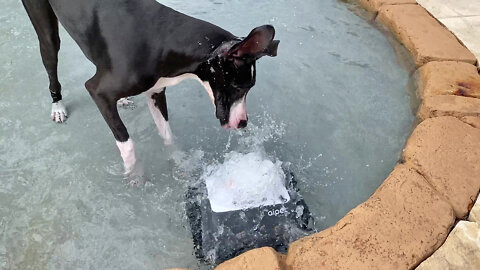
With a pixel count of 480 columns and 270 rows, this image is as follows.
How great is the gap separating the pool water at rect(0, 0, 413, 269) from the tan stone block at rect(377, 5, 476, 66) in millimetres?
155

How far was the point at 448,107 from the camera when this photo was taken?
2.79 metres

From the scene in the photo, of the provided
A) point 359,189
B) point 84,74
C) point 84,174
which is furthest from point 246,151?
point 84,74

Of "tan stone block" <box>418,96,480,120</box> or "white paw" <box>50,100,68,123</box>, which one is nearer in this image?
"tan stone block" <box>418,96,480,120</box>

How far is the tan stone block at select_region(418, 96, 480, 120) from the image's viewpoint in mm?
2743

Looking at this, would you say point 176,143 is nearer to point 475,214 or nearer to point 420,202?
point 420,202

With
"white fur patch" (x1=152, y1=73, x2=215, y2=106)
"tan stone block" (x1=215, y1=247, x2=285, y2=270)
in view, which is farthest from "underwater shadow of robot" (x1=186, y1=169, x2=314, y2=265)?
"white fur patch" (x1=152, y1=73, x2=215, y2=106)

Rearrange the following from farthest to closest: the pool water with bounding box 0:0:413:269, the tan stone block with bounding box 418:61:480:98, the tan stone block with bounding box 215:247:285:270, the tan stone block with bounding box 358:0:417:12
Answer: the tan stone block with bounding box 358:0:417:12 → the tan stone block with bounding box 418:61:480:98 → the pool water with bounding box 0:0:413:269 → the tan stone block with bounding box 215:247:285:270

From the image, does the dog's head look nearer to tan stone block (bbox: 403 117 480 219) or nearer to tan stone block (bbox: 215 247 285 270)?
tan stone block (bbox: 215 247 285 270)

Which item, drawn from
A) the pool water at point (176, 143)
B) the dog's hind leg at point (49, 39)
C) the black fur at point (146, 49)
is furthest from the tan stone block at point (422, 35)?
the dog's hind leg at point (49, 39)

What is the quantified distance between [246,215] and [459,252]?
0.95 m

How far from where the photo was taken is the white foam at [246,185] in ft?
7.93

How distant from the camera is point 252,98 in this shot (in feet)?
11.3

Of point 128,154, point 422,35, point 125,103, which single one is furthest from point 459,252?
point 125,103

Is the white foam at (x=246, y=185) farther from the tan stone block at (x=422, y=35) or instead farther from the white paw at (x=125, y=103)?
the tan stone block at (x=422, y=35)
